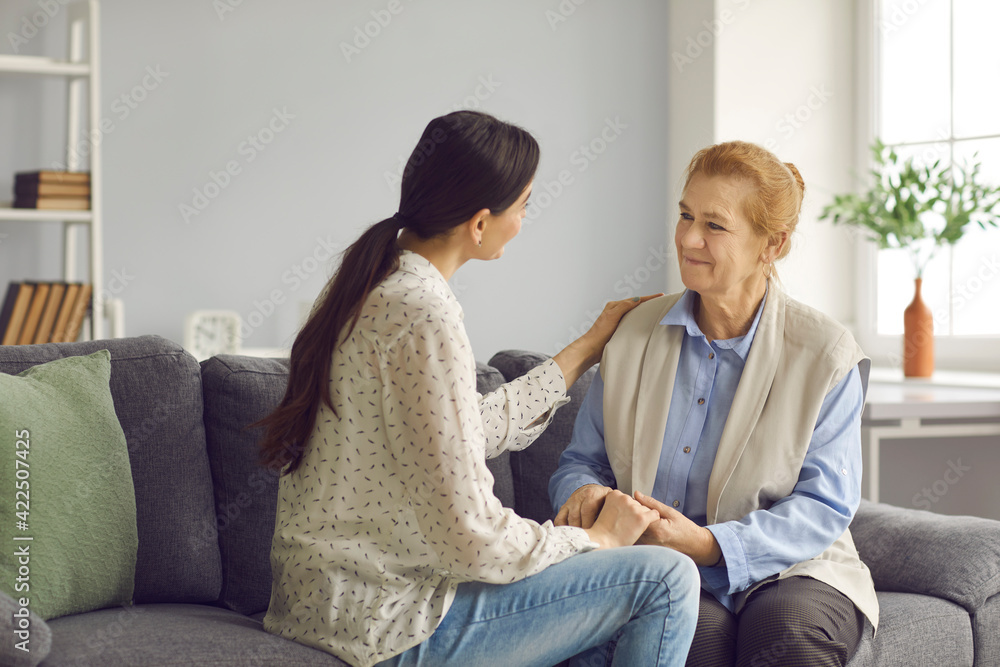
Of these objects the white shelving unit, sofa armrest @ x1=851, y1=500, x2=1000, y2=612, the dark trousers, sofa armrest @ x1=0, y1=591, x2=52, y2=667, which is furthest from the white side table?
the white shelving unit

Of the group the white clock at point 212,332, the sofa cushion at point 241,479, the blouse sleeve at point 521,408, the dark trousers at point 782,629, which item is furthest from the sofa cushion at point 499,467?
the white clock at point 212,332

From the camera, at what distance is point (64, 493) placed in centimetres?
152

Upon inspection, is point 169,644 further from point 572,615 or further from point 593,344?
point 593,344

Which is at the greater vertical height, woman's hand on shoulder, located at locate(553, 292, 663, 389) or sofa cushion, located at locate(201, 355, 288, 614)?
woman's hand on shoulder, located at locate(553, 292, 663, 389)

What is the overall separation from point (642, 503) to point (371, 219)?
2.23 metres

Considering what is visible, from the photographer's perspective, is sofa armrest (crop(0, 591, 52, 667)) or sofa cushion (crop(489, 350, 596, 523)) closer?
sofa armrest (crop(0, 591, 52, 667))

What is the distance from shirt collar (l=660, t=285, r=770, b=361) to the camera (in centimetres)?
164

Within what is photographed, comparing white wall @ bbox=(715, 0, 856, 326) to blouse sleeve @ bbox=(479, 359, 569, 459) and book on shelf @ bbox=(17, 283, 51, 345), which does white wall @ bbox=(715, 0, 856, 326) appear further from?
book on shelf @ bbox=(17, 283, 51, 345)

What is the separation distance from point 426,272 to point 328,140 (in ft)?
7.46

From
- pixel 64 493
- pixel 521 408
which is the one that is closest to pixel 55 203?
pixel 64 493

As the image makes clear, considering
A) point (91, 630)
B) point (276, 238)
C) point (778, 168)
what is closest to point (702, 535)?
point (778, 168)

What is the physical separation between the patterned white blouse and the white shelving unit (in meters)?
1.90

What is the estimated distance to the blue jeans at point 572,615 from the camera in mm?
1259

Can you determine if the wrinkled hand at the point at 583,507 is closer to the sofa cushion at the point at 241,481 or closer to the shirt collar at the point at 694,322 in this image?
the shirt collar at the point at 694,322
